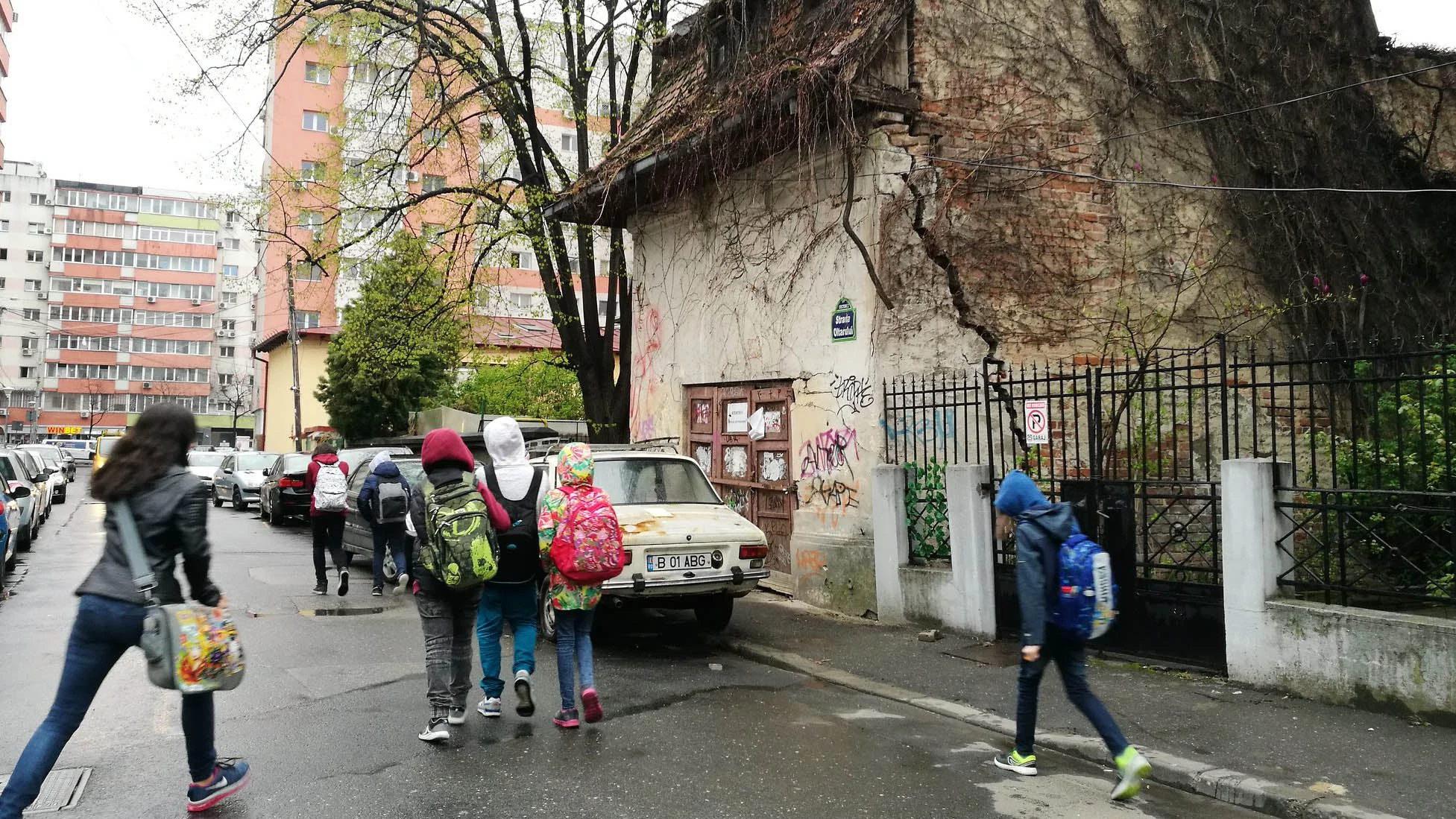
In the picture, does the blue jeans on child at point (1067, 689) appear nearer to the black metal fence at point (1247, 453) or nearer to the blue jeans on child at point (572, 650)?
the black metal fence at point (1247, 453)

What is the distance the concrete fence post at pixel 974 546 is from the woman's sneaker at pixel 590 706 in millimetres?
3994

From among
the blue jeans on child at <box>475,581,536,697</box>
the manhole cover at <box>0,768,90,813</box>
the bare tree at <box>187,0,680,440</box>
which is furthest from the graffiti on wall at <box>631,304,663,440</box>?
the manhole cover at <box>0,768,90,813</box>

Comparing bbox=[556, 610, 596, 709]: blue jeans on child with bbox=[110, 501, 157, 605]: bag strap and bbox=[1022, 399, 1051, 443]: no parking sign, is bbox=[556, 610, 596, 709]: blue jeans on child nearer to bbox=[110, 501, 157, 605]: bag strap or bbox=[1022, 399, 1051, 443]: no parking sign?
bbox=[110, 501, 157, 605]: bag strap

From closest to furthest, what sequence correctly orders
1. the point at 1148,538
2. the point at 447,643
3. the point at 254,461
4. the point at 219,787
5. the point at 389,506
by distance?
the point at 219,787 < the point at 447,643 < the point at 1148,538 < the point at 389,506 < the point at 254,461

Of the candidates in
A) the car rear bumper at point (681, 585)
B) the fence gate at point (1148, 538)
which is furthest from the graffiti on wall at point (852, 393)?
the car rear bumper at point (681, 585)

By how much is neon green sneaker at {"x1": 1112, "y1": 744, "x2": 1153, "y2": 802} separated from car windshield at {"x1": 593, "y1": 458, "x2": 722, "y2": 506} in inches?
196

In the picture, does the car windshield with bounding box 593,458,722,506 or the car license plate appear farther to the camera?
the car windshield with bounding box 593,458,722,506

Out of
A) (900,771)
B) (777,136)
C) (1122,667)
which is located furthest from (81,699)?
A: (777,136)

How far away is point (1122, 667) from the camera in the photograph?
7.70 metres

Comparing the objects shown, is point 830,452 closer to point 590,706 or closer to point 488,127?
point 590,706

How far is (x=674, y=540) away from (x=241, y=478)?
870 inches

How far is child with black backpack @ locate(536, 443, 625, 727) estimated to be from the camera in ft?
19.6

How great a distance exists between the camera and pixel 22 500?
1539 centimetres

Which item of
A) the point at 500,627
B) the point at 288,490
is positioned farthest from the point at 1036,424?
the point at 288,490
